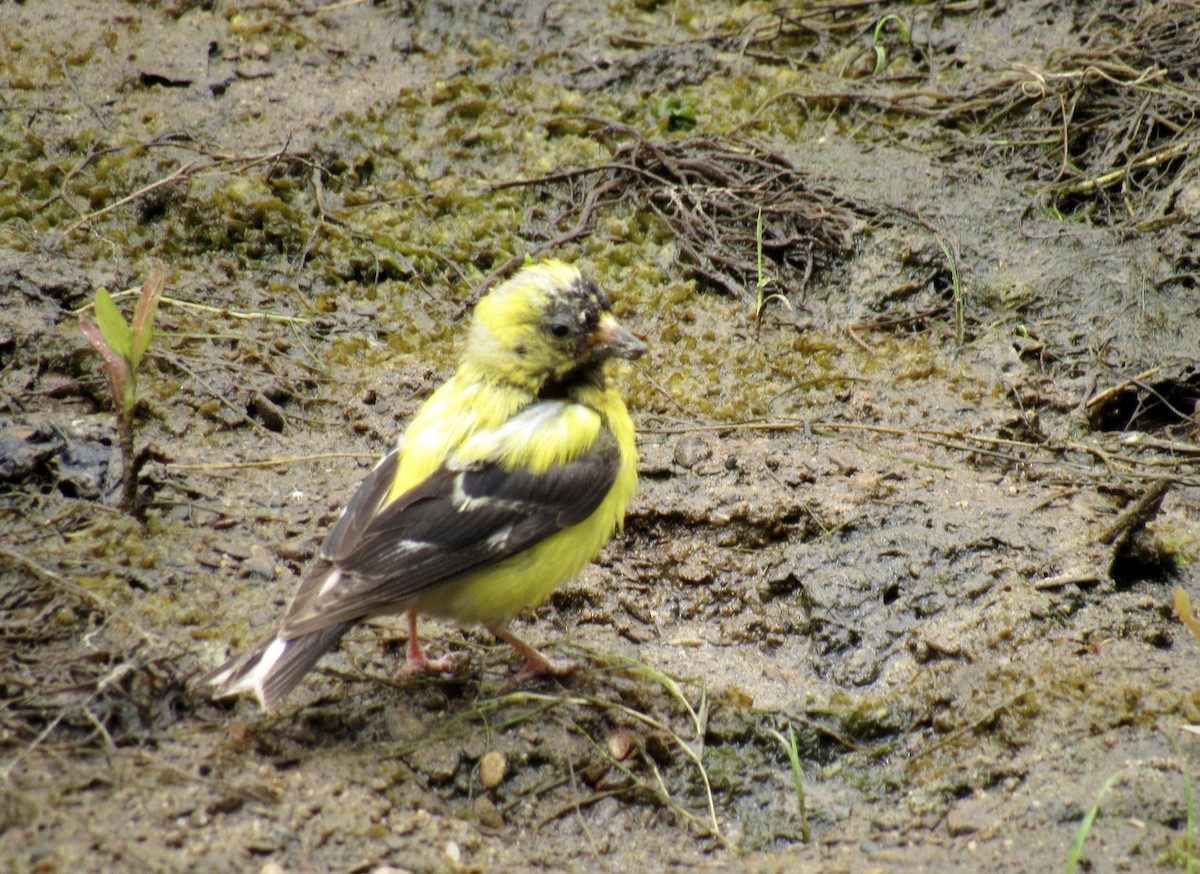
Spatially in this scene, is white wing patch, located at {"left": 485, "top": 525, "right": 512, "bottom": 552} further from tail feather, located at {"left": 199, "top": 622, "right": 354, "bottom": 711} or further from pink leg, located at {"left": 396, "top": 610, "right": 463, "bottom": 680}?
tail feather, located at {"left": 199, "top": 622, "right": 354, "bottom": 711}

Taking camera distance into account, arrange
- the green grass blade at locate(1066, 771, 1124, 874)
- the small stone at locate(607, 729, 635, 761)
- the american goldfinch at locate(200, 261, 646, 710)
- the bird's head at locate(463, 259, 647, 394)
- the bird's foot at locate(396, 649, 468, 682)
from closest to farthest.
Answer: the green grass blade at locate(1066, 771, 1124, 874) < the american goldfinch at locate(200, 261, 646, 710) < the small stone at locate(607, 729, 635, 761) < the bird's foot at locate(396, 649, 468, 682) < the bird's head at locate(463, 259, 647, 394)

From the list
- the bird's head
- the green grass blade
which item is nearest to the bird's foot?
the bird's head

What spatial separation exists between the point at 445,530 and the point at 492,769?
0.82 metres

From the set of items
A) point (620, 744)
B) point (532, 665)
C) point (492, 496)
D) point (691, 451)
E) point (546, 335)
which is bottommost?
point (620, 744)

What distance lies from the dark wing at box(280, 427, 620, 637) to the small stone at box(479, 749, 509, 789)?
613 mm

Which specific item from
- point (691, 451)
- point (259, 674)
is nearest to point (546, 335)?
point (691, 451)

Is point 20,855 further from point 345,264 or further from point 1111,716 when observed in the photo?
point 345,264

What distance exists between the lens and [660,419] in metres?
5.64

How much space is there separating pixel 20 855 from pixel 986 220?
226 inches

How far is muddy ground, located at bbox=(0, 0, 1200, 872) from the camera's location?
3543 mm

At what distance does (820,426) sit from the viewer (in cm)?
553

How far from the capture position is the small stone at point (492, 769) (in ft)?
12.5

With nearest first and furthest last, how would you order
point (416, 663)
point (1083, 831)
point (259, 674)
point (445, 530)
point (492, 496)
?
point (1083, 831), point (259, 674), point (445, 530), point (492, 496), point (416, 663)

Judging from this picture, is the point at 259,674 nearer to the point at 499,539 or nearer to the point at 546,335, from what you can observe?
the point at 499,539
